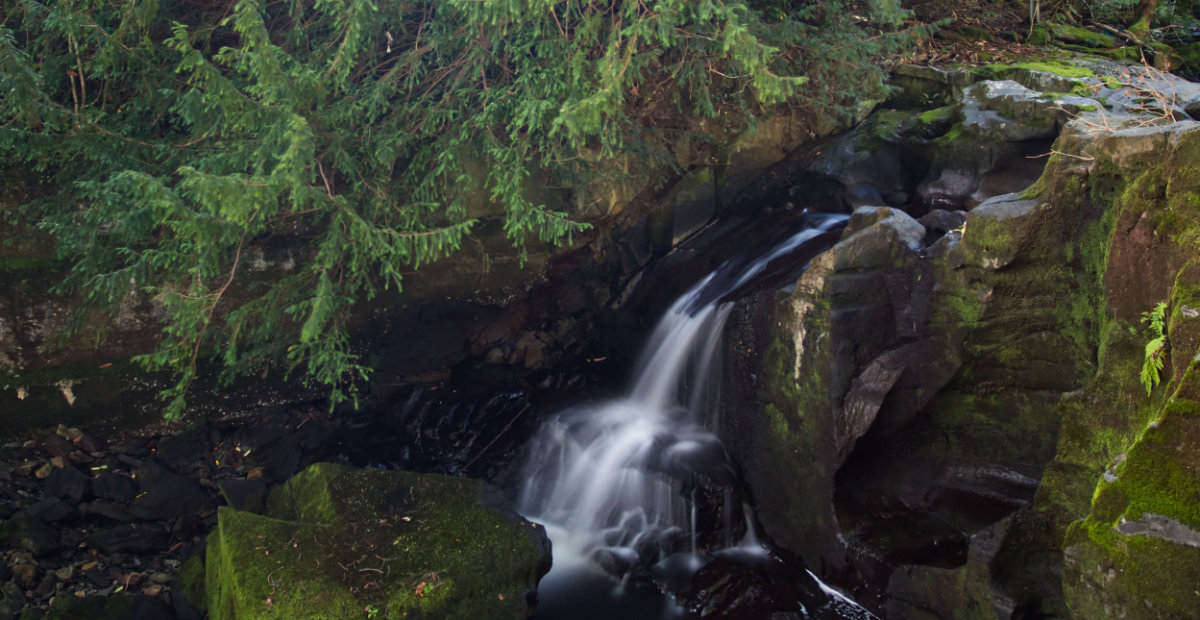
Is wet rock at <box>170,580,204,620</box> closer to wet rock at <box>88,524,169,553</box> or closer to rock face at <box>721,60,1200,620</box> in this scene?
wet rock at <box>88,524,169,553</box>

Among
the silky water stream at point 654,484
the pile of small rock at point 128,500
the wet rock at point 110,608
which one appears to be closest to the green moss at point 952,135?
the silky water stream at point 654,484

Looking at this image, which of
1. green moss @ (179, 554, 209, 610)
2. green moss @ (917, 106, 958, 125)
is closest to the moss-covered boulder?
green moss @ (179, 554, 209, 610)

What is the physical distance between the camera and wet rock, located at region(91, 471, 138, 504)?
Answer: 7.04 meters

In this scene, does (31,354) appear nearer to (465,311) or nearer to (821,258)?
(465,311)

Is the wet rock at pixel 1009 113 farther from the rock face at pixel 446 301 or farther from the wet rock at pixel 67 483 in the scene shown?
the wet rock at pixel 67 483

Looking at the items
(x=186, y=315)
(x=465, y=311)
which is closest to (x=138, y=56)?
(x=186, y=315)

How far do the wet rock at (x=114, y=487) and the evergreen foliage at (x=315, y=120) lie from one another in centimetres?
142

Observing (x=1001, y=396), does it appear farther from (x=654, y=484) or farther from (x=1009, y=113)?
(x=1009, y=113)

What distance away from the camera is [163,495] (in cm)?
717

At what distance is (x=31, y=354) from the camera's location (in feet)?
24.6

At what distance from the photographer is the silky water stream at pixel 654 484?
6387 mm

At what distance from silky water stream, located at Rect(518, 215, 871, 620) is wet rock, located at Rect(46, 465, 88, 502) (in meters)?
4.38

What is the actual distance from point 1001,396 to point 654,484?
10.5 feet

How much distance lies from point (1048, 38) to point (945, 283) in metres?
8.86
